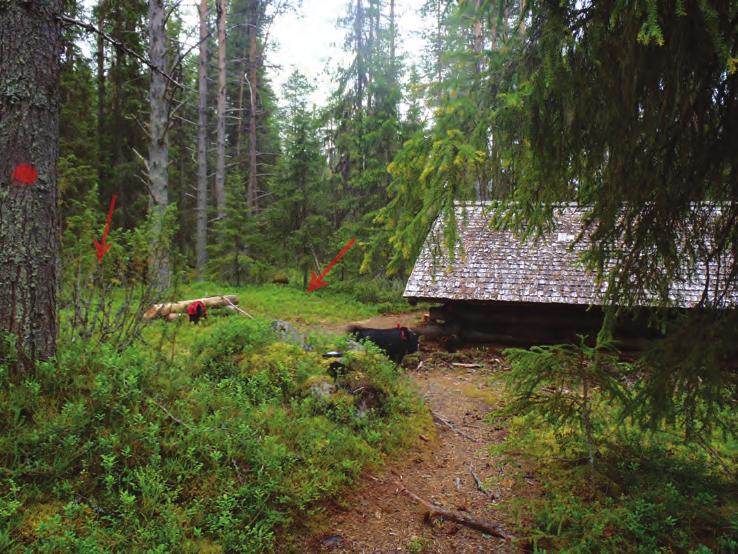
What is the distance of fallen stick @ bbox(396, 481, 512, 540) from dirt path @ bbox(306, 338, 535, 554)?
0.06m

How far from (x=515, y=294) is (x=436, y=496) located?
670 centimetres

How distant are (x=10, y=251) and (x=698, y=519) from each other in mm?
5948

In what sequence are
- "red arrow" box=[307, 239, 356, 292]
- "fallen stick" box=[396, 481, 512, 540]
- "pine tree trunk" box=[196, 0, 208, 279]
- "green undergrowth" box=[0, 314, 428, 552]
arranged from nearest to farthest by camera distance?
"green undergrowth" box=[0, 314, 428, 552] < "fallen stick" box=[396, 481, 512, 540] < "pine tree trunk" box=[196, 0, 208, 279] < "red arrow" box=[307, 239, 356, 292]

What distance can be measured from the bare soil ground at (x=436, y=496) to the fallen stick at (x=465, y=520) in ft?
0.19

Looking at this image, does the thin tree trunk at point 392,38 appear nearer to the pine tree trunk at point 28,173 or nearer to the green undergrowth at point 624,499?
the pine tree trunk at point 28,173

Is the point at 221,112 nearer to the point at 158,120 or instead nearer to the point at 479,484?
the point at 158,120

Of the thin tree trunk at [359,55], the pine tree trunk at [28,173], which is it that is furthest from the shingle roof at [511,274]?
the thin tree trunk at [359,55]

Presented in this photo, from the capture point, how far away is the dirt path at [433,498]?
3689mm

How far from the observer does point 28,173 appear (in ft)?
12.0

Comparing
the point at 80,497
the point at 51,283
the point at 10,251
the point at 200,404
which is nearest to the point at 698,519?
the point at 200,404

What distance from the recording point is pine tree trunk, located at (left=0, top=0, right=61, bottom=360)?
11.7 feet

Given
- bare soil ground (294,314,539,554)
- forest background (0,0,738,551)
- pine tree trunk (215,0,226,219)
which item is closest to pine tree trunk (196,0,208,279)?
pine tree trunk (215,0,226,219)

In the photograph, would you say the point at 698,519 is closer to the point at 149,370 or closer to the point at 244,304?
the point at 149,370

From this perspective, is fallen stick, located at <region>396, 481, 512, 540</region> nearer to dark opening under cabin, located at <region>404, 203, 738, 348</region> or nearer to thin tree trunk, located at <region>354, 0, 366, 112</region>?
dark opening under cabin, located at <region>404, 203, 738, 348</region>
